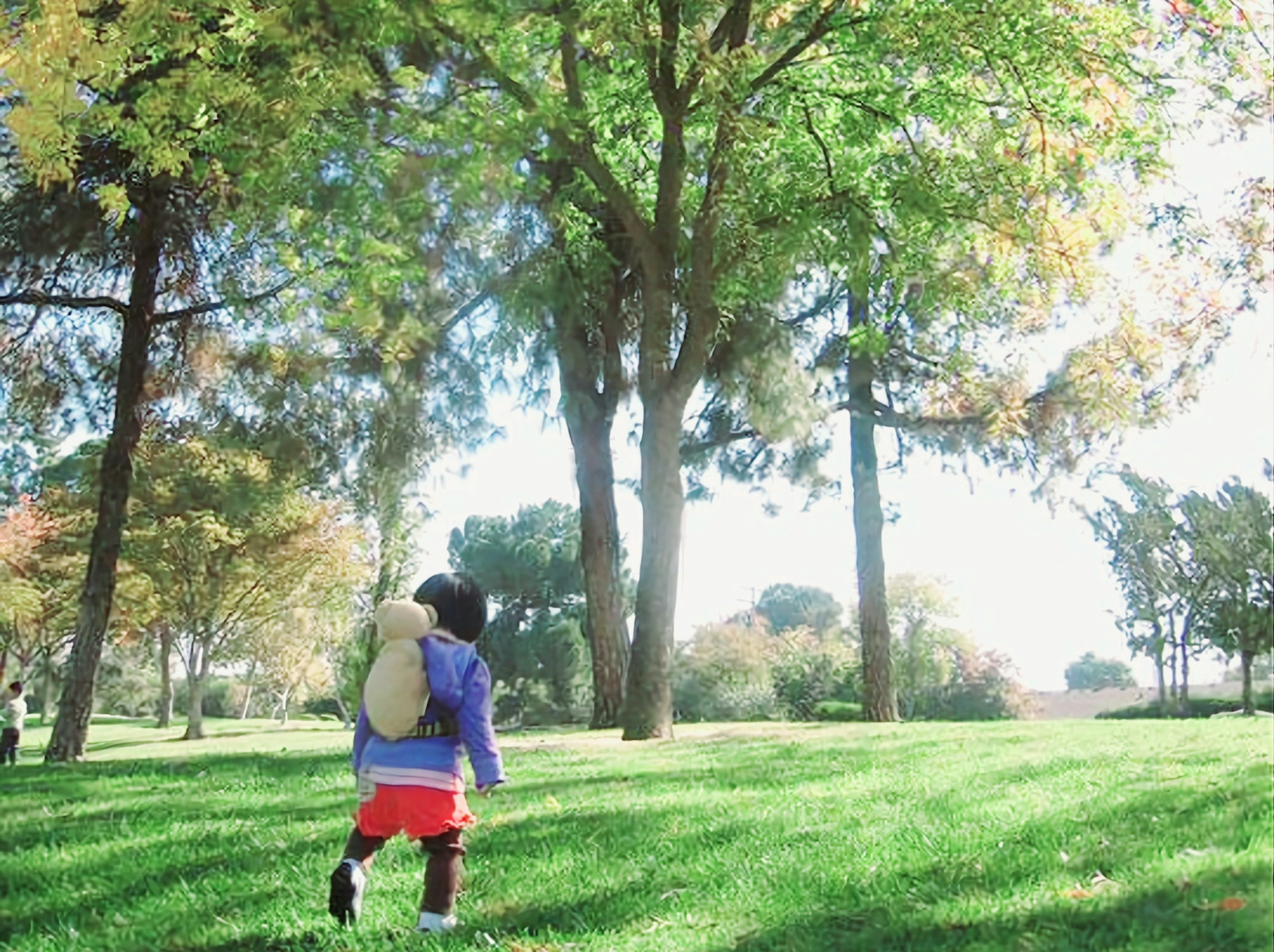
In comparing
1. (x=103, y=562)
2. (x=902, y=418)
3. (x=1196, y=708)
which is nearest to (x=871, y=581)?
(x=902, y=418)

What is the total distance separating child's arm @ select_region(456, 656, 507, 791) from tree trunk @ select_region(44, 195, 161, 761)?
9.55 meters

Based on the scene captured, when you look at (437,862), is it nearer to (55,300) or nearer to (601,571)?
(55,300)

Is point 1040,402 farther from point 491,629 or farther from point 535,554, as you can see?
point 491,629

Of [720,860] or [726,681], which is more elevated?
[720,860]

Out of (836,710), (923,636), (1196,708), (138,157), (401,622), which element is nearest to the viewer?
(401,622)

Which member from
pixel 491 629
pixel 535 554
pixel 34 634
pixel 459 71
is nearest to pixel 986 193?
pixel 459 71

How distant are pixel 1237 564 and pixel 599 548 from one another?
58.1 feet

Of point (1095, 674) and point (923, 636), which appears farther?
point (1095, 674)

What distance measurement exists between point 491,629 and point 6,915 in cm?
2372

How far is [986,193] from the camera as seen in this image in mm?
12258

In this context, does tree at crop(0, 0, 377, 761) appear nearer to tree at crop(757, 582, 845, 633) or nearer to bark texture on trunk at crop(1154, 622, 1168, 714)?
bark texture on trunk at crop(1154, 622, 1168, 714)

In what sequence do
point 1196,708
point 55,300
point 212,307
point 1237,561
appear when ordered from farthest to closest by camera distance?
point 1196,708
point 1237,561
point 212,307
point 55,300

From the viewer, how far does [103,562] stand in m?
11.7

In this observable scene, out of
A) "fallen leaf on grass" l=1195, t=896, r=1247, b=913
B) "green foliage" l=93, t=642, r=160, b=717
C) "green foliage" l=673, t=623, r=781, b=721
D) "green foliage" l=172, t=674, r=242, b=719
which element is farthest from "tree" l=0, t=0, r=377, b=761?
"green foliage" l=172, t=674, r=242, b=719
